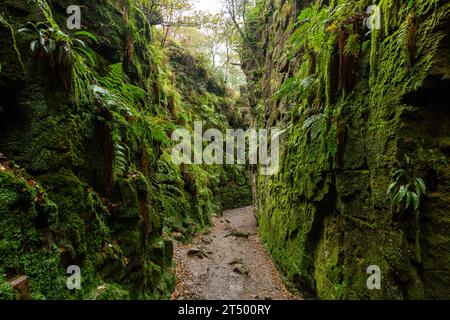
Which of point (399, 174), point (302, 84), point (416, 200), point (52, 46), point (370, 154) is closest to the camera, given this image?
point (416, 200)

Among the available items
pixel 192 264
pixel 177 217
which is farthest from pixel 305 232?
pixel 177 217

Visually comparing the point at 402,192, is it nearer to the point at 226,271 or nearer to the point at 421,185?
the point at 421,185

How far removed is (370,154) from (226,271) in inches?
203

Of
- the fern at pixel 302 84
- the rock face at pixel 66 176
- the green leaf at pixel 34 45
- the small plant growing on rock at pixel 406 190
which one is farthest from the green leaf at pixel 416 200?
the green leaf at pixel 34 45

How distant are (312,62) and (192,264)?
21.5ft

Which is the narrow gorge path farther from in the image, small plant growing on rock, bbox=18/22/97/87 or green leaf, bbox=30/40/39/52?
green leaf, bbox=30/40/39/52

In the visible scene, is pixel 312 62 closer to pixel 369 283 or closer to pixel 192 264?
pixel 369 283

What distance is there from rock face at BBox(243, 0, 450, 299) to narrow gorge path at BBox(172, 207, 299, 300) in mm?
770

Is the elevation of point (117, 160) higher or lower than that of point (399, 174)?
higher

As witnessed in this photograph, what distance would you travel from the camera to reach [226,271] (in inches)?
276

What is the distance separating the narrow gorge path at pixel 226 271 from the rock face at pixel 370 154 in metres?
0.77

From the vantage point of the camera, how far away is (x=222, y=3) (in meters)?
15.7

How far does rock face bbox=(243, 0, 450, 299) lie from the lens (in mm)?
3000

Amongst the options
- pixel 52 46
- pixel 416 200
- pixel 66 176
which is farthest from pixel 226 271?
pixel 52 46
